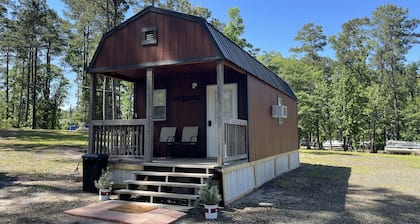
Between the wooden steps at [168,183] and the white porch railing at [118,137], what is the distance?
69cm

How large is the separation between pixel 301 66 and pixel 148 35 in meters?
21.0

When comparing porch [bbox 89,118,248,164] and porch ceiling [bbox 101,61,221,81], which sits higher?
porch ceiling [bbox 101,61,221,81]

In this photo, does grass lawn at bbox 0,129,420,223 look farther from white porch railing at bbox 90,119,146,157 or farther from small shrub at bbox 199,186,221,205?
white porch railing at bbox 90,119,146,157

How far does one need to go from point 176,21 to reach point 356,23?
27699 millimetres

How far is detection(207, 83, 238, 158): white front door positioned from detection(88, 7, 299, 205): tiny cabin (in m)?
0.02

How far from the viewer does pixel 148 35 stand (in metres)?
6.50

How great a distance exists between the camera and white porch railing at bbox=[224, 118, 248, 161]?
598 cm

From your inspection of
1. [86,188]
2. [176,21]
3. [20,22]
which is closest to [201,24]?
[176,21]

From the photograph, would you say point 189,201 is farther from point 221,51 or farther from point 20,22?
point 20,22

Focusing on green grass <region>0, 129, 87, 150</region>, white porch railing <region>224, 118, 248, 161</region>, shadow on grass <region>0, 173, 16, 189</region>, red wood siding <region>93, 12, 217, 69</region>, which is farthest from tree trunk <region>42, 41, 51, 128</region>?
white porch railing <region>224, 118, 248, 161</region>

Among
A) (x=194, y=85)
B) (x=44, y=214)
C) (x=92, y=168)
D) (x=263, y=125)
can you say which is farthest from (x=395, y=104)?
(x=44, y=214)

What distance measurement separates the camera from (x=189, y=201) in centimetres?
510

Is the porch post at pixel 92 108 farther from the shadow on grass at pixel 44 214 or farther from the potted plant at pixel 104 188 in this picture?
the shadow on grass at pixel 44 214

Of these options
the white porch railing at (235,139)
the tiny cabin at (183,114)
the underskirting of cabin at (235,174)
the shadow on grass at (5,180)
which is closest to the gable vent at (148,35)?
the tiny cabin at (183,114)
